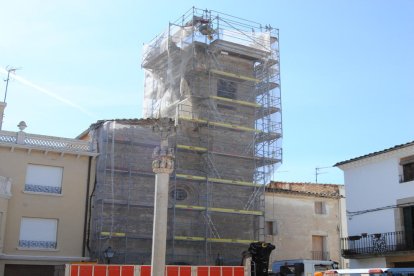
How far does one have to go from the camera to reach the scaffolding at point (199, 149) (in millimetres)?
28328

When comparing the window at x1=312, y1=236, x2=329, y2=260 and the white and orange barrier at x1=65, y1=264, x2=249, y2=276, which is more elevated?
the window at x1=312, y1=236, x2=329, y2=260

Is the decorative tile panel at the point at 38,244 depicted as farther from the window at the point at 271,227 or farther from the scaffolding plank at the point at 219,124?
the window at the point at 271,227

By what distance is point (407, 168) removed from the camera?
85.3ft

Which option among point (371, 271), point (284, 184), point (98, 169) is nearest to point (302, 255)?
point (284, 184)

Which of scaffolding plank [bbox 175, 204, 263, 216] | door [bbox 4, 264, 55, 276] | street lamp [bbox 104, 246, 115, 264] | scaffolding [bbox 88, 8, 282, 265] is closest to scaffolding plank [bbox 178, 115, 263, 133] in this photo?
scaffolding [bbox 88, 8, 282, 265]

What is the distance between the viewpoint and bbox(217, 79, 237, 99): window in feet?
106

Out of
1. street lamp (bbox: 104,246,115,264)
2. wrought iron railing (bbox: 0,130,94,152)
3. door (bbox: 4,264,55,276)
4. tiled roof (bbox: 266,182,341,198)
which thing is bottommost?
door (bbox: 4,264,55,276)

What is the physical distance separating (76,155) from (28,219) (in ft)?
12.5

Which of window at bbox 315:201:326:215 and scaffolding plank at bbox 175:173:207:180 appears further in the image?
window at bbox 315:201:326:215

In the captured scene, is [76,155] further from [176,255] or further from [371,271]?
[371,271]

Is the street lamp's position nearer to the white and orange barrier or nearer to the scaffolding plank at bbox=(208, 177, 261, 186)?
the white and orange barrier

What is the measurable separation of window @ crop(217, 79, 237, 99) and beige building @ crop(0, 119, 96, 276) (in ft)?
25.5

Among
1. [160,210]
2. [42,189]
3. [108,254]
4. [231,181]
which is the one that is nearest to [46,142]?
[42,189]

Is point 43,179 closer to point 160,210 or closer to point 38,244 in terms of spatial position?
point 38,244
